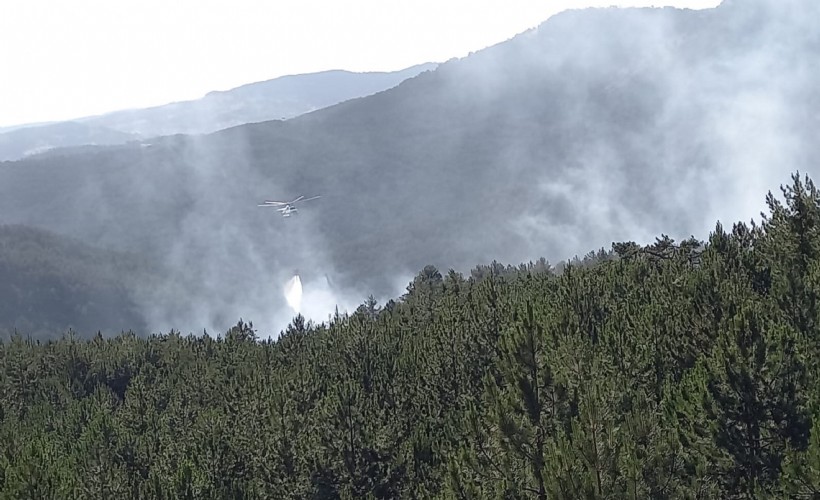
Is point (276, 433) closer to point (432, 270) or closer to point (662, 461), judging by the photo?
point (662, 461)

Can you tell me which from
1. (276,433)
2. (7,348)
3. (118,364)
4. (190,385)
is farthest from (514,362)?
(7,348)

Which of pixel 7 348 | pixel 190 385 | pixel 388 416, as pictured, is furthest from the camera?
pixel 7 348

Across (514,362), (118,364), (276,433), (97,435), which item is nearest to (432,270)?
(118,364)

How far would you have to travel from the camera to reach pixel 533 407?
59.5ft

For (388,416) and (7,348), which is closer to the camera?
(388,416)

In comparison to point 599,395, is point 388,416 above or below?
below

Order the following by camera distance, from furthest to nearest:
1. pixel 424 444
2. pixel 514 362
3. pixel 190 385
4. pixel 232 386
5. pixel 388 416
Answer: pixel 190 385 → pixel 232 386 → pixel 388 416 → pixel 424 444 → pixel 514 362

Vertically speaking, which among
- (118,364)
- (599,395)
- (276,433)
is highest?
(599,395)

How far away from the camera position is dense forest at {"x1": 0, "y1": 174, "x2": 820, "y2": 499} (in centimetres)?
1680

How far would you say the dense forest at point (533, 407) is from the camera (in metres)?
16.8

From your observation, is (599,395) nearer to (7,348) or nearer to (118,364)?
(118,364)

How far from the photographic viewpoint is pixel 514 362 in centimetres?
1830

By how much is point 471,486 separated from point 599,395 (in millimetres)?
3106

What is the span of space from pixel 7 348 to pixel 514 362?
68520 millimetres
